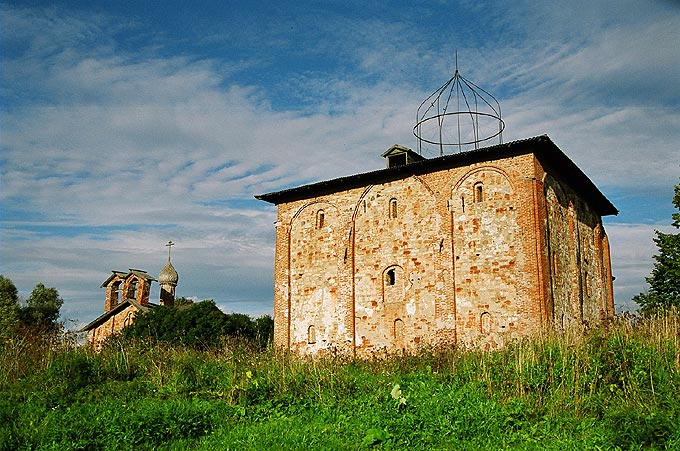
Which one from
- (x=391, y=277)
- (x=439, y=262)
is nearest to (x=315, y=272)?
(x=391, y=277)

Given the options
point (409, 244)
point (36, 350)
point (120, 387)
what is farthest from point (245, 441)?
point (409, 244)

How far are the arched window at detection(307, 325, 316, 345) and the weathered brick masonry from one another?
7cm

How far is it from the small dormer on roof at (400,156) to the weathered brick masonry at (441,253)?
8 centimetres

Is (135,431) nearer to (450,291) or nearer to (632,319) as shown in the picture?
(632,319)

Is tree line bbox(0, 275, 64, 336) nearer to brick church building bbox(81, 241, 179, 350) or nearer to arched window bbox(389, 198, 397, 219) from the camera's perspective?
brick church building bbox(81, 241, 179, 350)

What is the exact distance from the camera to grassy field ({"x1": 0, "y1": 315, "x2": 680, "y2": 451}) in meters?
8.24

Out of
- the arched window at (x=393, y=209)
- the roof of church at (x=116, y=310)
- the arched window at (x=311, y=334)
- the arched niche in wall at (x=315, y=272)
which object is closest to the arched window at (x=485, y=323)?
the arched window at (x=393, y=209)

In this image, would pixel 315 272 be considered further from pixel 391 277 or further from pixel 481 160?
pixel 481 160

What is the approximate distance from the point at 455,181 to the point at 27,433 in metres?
14.3

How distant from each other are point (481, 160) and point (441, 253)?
10.7ft

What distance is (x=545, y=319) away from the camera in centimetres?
1650

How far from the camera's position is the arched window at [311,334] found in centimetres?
2109

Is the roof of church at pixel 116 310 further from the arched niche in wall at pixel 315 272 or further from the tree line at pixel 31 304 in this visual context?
the arched niche in wall at pixel 315 272

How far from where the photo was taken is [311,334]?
21.2 meters
